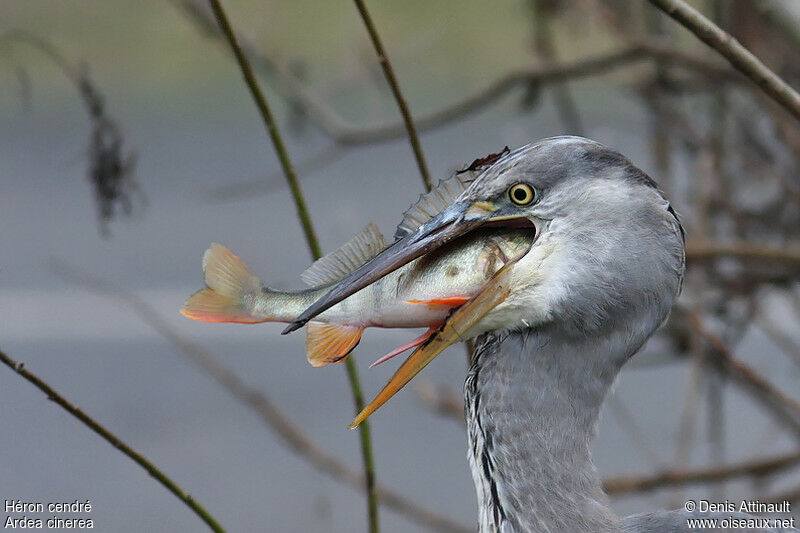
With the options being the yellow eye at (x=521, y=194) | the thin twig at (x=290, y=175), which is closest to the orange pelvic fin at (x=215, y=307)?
the thin twig at (x=290, y=175)

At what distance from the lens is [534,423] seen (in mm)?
1288

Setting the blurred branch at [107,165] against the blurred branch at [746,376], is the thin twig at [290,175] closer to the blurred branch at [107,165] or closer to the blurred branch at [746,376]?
the blurred branch at [107,165]

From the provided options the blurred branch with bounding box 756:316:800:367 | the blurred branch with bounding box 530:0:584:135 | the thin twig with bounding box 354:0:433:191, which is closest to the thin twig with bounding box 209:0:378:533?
the thin twig with bounding box 354:0:433:191

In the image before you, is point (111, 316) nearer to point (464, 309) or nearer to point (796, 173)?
point (796, 173)

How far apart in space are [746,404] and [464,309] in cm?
548

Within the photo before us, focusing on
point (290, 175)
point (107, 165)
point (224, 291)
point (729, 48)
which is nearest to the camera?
point (224, 291)

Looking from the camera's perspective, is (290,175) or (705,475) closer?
(290,175)

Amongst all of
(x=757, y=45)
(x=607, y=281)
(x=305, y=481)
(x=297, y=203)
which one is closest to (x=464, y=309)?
(x=607, y=281)

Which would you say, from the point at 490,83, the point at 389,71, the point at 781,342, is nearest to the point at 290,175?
the point at 389,71

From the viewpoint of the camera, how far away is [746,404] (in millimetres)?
6293

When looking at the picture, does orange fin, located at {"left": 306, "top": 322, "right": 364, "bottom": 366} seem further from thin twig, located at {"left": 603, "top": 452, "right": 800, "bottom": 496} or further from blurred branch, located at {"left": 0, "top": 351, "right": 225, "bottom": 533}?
thin twig, located at {"left": 603, "top": 452, "right": 800, "bottom": 496}

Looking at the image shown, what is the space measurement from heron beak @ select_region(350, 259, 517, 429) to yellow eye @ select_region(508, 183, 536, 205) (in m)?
0.07

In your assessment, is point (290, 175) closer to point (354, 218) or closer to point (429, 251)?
point (429, 251)

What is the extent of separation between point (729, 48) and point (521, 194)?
33 cm
